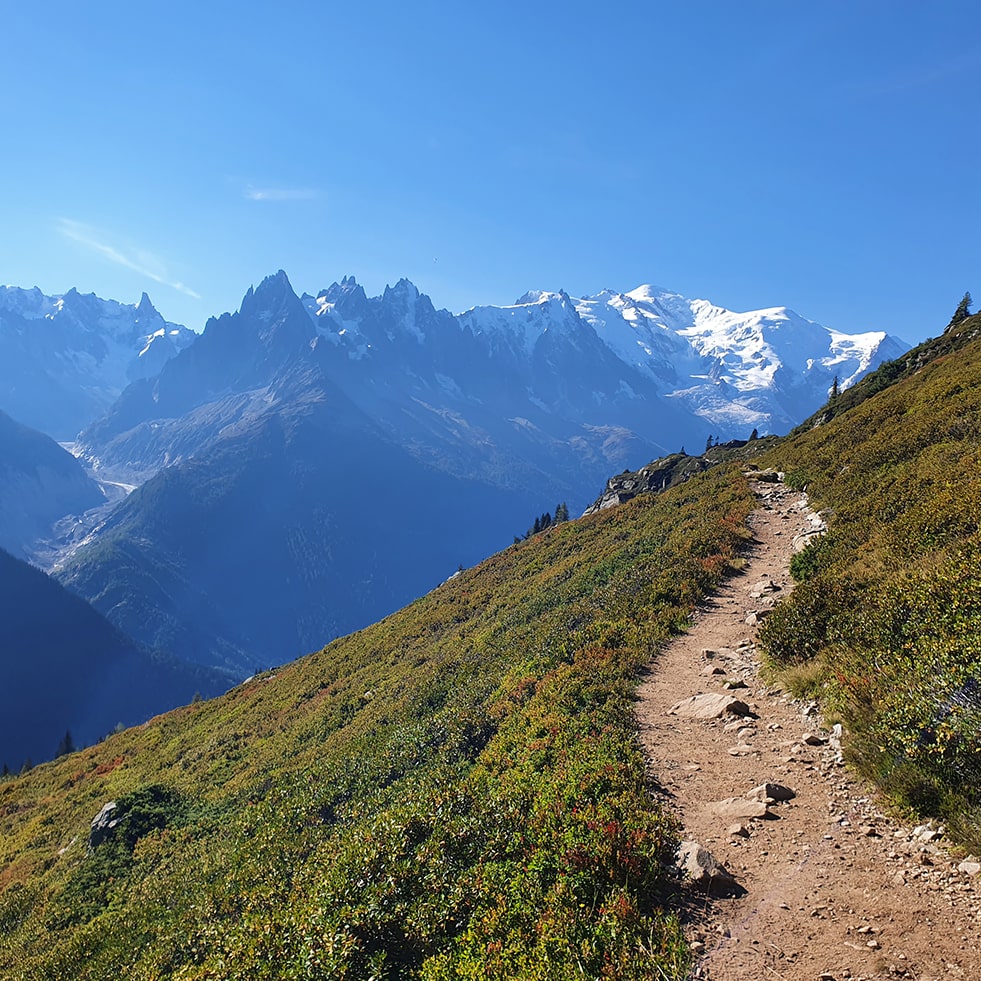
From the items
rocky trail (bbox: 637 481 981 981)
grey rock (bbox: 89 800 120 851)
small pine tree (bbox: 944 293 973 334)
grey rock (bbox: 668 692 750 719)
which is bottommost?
rocky trail (bbox: 637 481 981 981)

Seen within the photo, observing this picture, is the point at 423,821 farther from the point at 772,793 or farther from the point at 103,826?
the point at 103,826

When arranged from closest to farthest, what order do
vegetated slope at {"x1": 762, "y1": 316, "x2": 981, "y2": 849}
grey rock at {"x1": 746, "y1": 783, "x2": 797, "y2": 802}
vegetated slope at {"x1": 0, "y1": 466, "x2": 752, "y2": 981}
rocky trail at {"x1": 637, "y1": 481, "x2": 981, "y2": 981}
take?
1. rocky trail at {"x1": 637, "y1": 481, "x2": 981, "y2": 981}
2. vegetated slope at {"x1": 0, "y1": 466, "x2": 752, "y2": 981}
3. vegetated slope at {"x1": 762, "y1": 316, "x2": 981, "y2": 849}
4. grey rock at {"x1": 746, "y1": 783, "x2": 797, "y2": 802}

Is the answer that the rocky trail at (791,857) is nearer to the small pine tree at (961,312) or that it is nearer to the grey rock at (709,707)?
the grey rock at (709,707)

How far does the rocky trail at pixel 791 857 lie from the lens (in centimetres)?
632

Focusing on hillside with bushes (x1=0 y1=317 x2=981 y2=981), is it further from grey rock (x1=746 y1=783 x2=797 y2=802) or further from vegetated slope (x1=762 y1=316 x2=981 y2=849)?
grey rock (x1=746 y1=783 x2=797 y2=802)

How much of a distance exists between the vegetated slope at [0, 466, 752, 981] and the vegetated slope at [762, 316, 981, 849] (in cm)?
371

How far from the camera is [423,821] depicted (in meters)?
10.9

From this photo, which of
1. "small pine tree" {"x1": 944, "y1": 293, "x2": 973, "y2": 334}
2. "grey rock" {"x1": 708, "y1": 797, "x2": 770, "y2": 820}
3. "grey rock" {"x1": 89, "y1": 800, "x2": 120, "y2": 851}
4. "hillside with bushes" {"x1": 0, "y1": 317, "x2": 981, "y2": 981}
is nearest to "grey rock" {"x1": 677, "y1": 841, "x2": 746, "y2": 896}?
"hillside with bushes" {"x1": 0, "y1": 317, "x2": 981, "y2": 981}

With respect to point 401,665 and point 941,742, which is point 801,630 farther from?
point 401,665

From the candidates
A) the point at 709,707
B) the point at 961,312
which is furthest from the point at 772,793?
the point at 961,312

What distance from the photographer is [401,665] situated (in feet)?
112

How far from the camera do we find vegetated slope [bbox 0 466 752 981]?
7887 millimetres

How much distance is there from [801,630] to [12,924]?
2789 cm

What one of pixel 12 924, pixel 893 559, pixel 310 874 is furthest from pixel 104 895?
pixel 893 559
